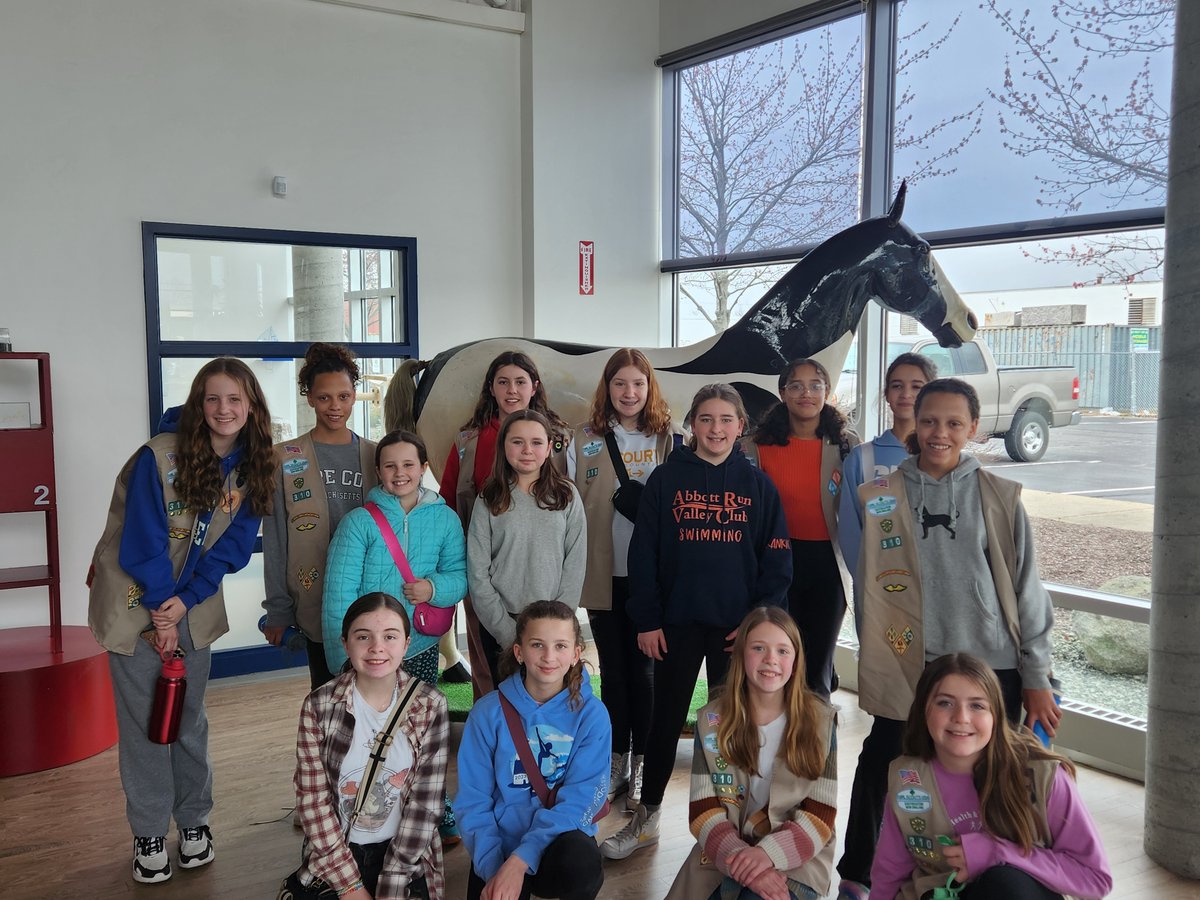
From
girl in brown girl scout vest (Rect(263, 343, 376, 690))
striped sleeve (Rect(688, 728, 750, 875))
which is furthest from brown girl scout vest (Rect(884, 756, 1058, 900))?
girl in brown girl scout vest (Rect(263, 343, 376, 690))

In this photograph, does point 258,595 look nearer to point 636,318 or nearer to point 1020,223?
point 636,318

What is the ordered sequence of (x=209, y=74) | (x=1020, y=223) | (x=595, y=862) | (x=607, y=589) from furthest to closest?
(x=209, y=74), (x=1020, y=223), (x=607, y=589), (x=595, y=862)

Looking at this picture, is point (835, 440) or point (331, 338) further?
point (331, 338)

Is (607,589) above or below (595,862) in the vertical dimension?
above

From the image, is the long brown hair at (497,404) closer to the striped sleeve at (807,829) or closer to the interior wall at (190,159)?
the striped sleeve at (807,829)

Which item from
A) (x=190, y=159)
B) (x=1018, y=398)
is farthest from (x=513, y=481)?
(x=190, y=159)

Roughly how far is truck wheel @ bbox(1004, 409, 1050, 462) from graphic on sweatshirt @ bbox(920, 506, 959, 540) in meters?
1.94

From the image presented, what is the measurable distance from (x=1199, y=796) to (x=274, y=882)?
2.55 m

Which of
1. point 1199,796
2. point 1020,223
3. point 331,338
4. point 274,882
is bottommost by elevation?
point 274,882

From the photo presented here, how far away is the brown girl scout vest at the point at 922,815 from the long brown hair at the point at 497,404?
1.38 meters

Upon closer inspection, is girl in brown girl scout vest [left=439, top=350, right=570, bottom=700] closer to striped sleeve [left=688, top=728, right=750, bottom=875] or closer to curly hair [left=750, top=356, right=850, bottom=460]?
curly hair [left=750, top=356, right=850, bottom=460]

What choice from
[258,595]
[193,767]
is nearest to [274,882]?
[193,767]

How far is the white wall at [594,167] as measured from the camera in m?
5.01

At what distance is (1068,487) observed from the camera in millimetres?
3785
